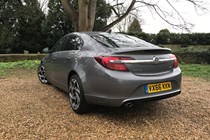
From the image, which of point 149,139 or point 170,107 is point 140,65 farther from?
point 170,107

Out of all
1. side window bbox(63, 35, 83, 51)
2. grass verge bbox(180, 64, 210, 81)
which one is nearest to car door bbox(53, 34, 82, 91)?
side window bbox(63, 35, 83, 51)

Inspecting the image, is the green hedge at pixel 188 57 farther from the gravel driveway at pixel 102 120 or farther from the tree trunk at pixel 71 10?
the gravel driveway at pixel 102 120

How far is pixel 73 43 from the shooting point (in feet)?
14.3

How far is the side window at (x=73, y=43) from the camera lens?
411cm

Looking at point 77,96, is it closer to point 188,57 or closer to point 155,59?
Result: point 155,59

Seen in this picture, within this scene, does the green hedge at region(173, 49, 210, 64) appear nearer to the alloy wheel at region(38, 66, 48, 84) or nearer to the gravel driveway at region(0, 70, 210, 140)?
the gravel driveway at region(0, 70, 210, 140)

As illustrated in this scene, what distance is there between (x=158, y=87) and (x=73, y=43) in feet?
6.27

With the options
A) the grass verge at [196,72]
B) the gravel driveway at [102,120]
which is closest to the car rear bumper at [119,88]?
the gravel driveway at [102,120]

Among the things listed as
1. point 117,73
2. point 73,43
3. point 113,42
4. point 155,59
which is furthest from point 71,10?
point 117,73

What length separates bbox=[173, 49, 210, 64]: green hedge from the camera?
11.5 metres

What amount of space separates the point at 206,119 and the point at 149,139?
1283mm

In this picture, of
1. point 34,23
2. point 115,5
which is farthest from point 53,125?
point 34,23

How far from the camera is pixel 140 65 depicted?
10.6ft

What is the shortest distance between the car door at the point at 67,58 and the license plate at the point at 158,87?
1.35m
